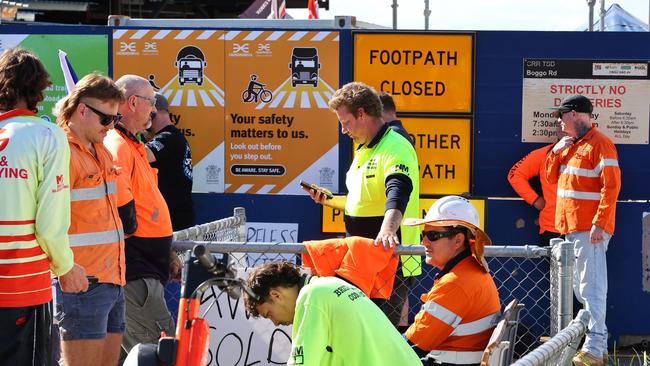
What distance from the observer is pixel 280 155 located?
9.21 meters

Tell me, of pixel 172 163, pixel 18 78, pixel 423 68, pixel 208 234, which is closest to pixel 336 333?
pixel 18 78

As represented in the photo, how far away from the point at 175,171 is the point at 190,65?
148 centimetres

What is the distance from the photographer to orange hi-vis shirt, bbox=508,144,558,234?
878 centimetres

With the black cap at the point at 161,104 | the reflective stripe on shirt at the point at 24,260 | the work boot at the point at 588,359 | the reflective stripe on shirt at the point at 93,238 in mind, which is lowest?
the work boot at the point at 588,359

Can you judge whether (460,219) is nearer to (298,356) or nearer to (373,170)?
(298,356)

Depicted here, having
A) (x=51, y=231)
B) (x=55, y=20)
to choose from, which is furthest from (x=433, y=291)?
(x=55, y=20)

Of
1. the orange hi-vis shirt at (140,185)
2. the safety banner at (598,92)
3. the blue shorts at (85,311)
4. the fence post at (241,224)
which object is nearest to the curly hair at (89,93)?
the orange hi-vis shirt at (140,185)

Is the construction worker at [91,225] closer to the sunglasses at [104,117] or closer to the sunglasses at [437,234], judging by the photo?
the sunglasses at [104,117]

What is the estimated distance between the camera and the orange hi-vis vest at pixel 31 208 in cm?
446

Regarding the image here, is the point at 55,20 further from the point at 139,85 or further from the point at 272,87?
the point at 139,85

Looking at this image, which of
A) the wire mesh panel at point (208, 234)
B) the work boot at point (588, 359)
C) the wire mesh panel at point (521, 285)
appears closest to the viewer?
the wire mesh panel at point (208, 234)

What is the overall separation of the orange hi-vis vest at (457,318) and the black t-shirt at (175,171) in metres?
3.69

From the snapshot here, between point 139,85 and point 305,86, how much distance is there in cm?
329

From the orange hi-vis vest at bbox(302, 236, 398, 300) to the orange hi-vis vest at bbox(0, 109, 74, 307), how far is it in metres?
1.48
